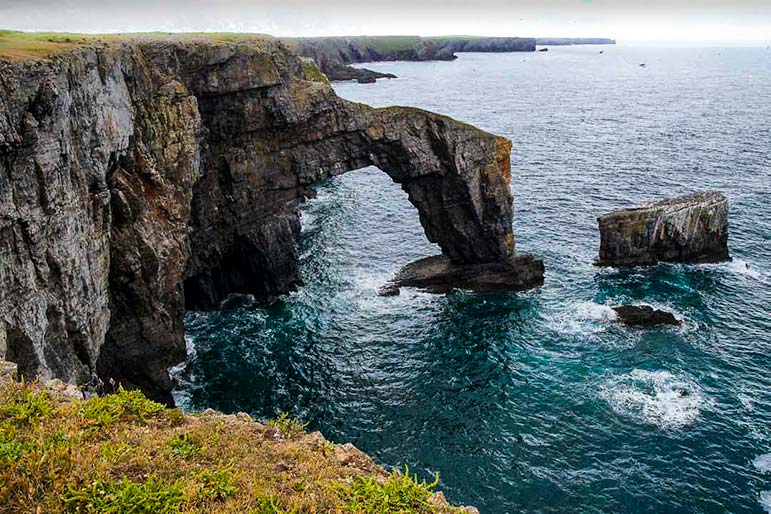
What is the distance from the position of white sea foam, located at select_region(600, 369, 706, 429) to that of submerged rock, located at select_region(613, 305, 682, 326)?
7.24 m

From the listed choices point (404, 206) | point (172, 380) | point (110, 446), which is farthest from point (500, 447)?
point (404, 206)

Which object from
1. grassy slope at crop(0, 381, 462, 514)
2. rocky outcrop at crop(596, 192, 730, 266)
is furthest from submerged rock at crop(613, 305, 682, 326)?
grassy slope at crop(0, 381, 462, 514)

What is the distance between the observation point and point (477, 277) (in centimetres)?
5709

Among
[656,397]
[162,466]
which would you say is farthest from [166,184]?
[656,397]

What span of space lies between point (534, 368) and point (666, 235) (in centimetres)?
2499

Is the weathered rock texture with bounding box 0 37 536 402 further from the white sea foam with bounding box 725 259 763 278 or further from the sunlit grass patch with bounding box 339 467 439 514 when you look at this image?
the white sea foam with bounding box 725 259 763 278

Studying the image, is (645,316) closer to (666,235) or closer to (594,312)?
(594,312)

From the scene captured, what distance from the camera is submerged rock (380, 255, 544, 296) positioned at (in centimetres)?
5616

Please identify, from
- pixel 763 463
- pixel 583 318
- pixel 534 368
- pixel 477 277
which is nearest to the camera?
pixel 763 463

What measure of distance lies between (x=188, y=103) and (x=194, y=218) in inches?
490

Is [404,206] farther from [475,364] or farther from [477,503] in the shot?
[477,503]

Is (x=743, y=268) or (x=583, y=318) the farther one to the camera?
(x=743, y=268)

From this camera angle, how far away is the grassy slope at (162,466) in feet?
39.0

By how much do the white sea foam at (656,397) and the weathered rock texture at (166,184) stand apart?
766 inches
